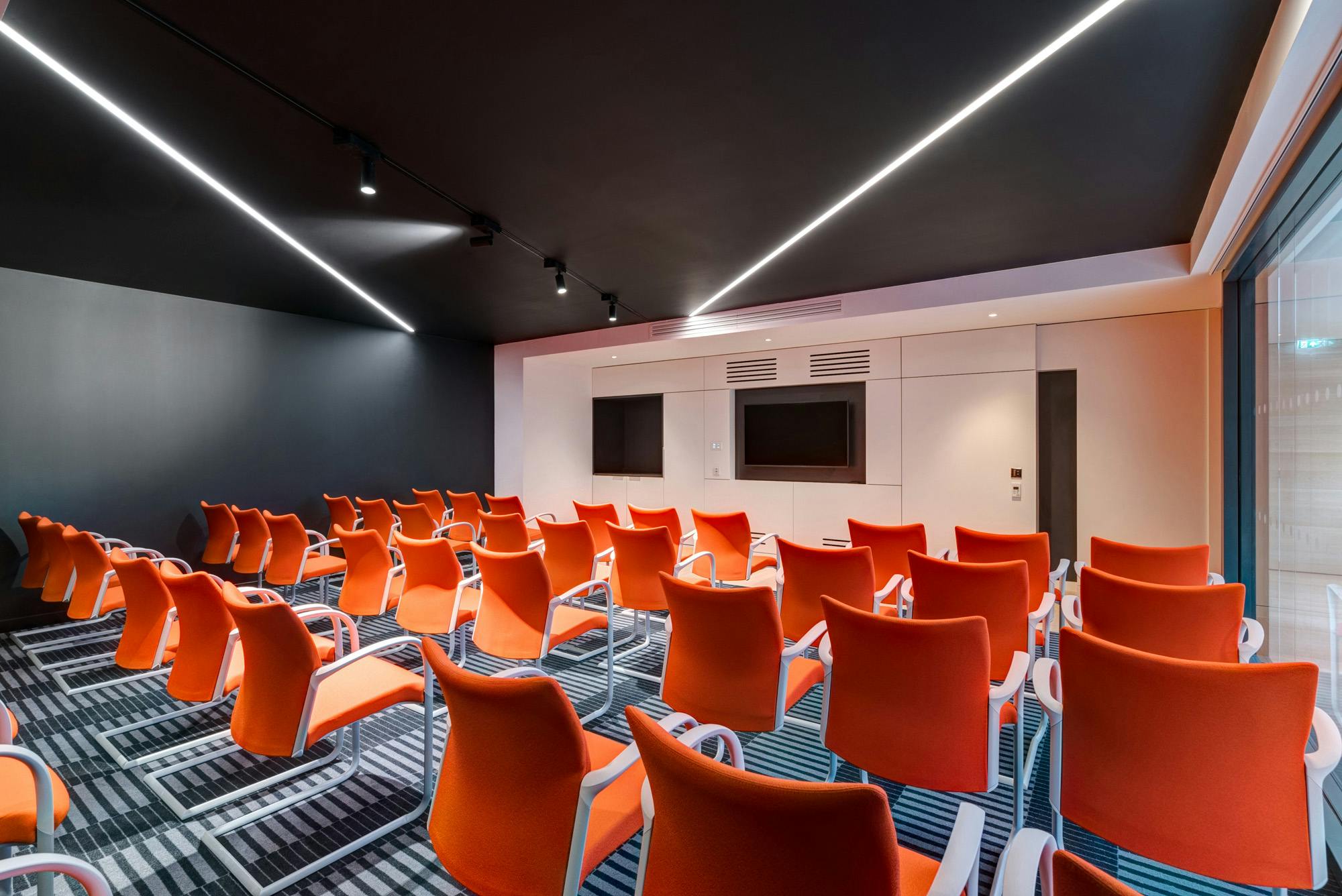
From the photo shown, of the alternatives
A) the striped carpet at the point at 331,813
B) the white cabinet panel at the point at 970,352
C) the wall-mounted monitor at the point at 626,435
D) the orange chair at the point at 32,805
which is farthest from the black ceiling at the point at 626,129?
the wall-mounted monitor at the point at 626,435

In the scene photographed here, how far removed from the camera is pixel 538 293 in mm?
6016

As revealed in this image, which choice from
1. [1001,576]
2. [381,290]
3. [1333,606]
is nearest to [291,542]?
[381,290]

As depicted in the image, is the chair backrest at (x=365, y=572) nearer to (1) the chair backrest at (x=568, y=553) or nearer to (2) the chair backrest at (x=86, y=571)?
(1) the chair backrest at (x=568, y=553)

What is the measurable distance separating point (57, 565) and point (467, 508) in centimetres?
309

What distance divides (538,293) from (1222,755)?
581 centimetres

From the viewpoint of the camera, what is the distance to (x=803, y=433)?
7477 millimetres

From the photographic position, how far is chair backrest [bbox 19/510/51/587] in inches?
177

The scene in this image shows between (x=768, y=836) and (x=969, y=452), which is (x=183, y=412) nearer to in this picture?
(x=768, y=836)

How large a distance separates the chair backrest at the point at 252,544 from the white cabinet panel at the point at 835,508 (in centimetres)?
550

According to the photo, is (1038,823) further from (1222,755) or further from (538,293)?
(538,293)

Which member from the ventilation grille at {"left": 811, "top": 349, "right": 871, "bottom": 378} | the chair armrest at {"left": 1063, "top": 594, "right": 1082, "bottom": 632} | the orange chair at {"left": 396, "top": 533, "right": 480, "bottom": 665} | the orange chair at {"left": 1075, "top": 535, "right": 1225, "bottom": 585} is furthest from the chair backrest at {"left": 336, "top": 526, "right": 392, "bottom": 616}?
the ventilation grille at {"left": 811, "top": 349, "right": 871, "bottom": 378}

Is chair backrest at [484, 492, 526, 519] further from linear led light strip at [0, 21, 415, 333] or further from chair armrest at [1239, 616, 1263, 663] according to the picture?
chair armrest at [1239, 616, 1263, 663]

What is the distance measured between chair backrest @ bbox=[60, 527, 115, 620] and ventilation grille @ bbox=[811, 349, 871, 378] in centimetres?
666

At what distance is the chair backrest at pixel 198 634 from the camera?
2.28m
